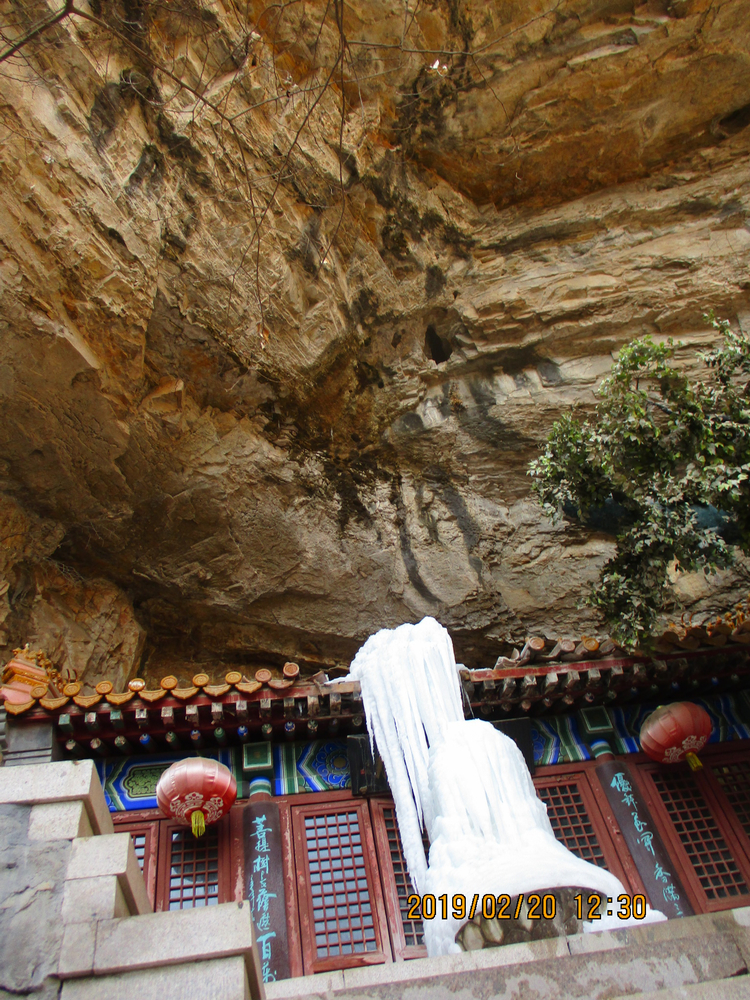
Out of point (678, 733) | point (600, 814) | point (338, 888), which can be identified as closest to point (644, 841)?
point (600, 814)

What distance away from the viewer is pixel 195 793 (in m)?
4.89

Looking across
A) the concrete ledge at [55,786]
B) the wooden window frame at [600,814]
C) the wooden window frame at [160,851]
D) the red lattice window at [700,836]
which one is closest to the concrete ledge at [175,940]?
the concrete ledge at [55,786]

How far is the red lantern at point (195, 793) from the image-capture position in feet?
16.0

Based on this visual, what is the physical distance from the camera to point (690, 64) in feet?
28.4

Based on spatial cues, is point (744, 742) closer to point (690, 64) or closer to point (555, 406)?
point (555, 406)

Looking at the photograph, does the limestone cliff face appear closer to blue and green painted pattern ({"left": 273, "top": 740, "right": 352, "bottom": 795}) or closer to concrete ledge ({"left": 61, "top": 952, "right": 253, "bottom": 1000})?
blue and green painted pattern ({"left": 273, "top": 740, "right": 352, "bottom": 795})

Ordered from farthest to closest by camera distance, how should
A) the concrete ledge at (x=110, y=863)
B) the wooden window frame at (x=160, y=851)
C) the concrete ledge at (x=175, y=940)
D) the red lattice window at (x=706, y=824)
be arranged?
the red lattice window at (x=706, y=824), the wooden window frame at (x=160, y=851), the concrete ledge at (x=110, y=863), the concrete ledge at (x=175, y=940)

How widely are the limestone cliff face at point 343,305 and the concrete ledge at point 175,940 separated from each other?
4.55 metres

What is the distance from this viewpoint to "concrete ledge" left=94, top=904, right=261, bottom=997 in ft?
10.7

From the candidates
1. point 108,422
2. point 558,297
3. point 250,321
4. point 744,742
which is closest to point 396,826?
point 744,742

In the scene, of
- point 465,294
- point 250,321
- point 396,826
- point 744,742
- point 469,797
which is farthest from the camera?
point 465,294

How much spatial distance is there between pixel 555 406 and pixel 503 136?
3893 mm

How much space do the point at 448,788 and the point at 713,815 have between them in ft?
8.37

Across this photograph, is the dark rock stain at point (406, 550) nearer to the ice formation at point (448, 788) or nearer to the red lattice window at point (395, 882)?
the ice formation at point (448, 788)
